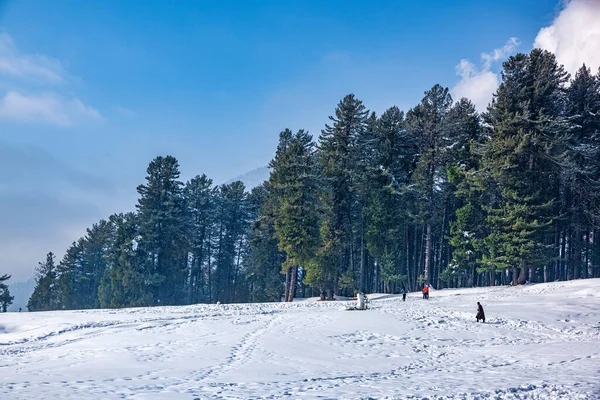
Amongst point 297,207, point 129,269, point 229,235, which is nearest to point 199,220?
point 229,235

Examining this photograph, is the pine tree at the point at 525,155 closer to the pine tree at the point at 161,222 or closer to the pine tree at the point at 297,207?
the pine tree at the point at 297,207

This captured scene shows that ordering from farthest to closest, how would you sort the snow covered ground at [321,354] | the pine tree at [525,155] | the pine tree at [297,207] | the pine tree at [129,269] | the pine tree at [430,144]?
the pine tree at [129,269] → the pine tree at [430,144] → the pine tree at [297,207] → the pine tree at [525,155] → the snow covered ground at [321,354]

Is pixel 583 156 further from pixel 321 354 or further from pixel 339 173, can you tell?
pixel 321 354

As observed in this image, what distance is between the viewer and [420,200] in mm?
45344

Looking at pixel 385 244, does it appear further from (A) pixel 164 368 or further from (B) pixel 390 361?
(A) pixel 164 368

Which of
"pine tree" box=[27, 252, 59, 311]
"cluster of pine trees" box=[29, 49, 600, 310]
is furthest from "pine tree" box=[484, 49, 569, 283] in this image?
"pine tree" box=[27, 252, 59, 311]

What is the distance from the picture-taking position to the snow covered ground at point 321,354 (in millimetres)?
10766

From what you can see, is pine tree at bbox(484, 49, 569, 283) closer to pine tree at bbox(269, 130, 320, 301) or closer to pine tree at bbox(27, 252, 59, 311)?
pine tree at bbox(269, 130, 320, 301)

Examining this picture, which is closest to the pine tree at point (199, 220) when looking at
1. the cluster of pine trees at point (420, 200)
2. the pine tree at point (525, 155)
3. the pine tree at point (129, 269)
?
the cluster of pine trees at point (420, 200)

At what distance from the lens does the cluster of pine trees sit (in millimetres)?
36969

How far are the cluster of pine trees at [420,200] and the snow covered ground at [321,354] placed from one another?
11.5 m

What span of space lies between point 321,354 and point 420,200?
3197cm

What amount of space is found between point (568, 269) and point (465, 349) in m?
40.0

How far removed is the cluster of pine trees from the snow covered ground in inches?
451
